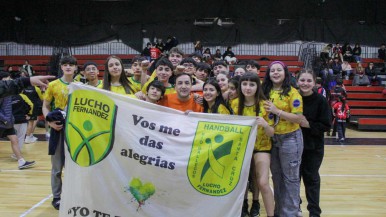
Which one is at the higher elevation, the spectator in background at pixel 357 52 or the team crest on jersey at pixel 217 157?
the spectator in background at pixel 357 52

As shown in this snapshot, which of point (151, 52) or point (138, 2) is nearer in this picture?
point (151, 52)

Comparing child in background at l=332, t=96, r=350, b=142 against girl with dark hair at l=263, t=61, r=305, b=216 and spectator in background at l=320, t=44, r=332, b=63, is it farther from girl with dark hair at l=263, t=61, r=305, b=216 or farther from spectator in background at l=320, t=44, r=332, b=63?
girl with dark hair at l=263, t=61, r=305, b=216

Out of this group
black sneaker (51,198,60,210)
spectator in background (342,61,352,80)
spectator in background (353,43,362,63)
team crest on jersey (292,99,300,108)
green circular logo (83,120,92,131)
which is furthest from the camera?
spectator in background (353,43,362,63)

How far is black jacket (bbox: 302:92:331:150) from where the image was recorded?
14.8ft

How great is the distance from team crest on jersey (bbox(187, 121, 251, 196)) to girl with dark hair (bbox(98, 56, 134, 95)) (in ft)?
3.90

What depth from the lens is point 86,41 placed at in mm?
19641

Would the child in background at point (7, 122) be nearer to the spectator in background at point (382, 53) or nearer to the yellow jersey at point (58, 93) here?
the yellow jersey at point (58, 93)

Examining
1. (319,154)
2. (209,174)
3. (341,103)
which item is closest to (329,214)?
(319,154)

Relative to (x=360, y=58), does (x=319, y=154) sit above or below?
below

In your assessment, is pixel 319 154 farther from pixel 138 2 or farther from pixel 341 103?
pixel 138 2

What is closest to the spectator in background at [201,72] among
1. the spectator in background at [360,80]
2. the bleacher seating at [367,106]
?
the bleacher seating at [367,106]

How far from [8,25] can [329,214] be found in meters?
18.0

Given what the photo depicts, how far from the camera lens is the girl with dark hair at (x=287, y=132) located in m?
4.22

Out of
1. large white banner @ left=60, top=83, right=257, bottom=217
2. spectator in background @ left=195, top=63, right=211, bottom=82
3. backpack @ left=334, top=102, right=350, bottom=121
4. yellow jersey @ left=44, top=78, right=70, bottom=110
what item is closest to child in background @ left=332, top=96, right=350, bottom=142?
backpack @ left=334, top=102, right=350, bottom=121
